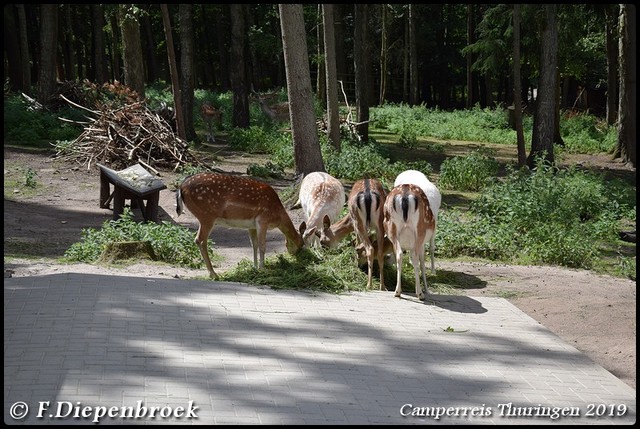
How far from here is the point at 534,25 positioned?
31125 millimetres

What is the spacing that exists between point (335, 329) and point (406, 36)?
4295 cm

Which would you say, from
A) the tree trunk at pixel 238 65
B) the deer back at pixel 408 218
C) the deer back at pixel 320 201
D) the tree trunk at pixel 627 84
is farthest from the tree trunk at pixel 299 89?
the tree trunk at pixel 627 84

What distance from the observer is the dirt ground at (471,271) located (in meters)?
9.14

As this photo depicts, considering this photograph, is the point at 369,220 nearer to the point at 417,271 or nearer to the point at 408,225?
the point at 408,225

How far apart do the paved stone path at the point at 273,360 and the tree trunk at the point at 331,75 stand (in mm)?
13145

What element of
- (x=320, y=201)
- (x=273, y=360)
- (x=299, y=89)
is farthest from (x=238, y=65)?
(x=273, y=360)

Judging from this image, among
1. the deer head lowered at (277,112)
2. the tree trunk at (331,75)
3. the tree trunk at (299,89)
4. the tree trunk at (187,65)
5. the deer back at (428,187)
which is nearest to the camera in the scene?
Answer: the deer back at (428,187)

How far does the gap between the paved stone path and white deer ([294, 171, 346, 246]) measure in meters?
1.92

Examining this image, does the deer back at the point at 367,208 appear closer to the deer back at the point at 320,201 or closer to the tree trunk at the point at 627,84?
the deer back at the point at 320,201

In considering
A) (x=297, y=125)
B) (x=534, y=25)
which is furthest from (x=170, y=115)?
A: (x=534, y=25)

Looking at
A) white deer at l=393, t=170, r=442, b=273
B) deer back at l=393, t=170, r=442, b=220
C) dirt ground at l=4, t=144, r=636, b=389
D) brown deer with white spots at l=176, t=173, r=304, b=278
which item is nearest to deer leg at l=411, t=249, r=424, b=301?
dirt ground at l=4, t=144, r=636, b=389

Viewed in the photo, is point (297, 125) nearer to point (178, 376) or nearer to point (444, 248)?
point (444, 248)

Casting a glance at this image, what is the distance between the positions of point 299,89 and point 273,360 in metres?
11.9

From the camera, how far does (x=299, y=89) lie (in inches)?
730
